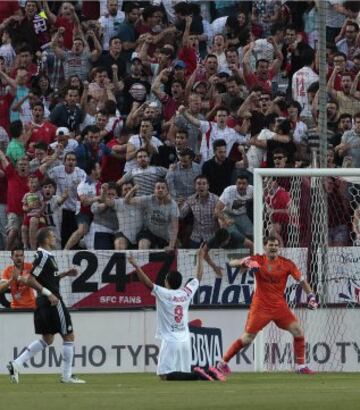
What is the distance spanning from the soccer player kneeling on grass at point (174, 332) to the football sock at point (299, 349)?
4.39 ft

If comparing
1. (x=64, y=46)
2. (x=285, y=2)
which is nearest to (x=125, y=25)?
(x=64, y=46)

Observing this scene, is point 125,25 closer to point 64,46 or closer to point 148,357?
point 64,46

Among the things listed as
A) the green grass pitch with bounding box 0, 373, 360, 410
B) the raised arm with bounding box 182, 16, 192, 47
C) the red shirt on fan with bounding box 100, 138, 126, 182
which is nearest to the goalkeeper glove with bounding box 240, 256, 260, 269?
the green grass pitch with bounding box 0, 373, 360, 410

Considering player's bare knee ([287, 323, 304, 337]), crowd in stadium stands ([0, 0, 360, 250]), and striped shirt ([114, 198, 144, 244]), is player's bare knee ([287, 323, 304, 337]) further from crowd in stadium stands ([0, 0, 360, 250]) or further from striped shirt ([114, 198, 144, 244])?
striped shirt ([114, 198, 144, 244])

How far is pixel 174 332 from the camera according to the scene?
1730 centimetres

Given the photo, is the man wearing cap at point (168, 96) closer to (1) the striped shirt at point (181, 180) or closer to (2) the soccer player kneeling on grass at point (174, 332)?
(1) the striped shirt at point (181, 180)

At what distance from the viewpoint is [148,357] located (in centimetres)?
1978

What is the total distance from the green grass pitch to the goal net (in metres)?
1.61

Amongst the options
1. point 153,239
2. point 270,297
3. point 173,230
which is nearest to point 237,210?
point 173,230

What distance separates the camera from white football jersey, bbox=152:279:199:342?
56.6 ft

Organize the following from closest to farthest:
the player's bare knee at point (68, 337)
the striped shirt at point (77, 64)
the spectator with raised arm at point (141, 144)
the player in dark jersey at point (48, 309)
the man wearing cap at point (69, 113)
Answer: the player in dark jersey at point (48, 309), the player's bare knee at point (68, 337), the spectator with raised arm at point (141, 144), the man wearing cap at point (69, 113), the striped shirt at point (77, 64)

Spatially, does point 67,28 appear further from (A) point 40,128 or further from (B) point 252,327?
(B) point 252,327

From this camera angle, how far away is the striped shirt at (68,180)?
836 inches

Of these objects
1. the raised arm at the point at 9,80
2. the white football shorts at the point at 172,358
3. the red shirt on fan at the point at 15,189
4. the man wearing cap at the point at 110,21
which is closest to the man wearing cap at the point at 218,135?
the red shirt on fan at the point at 15,189
